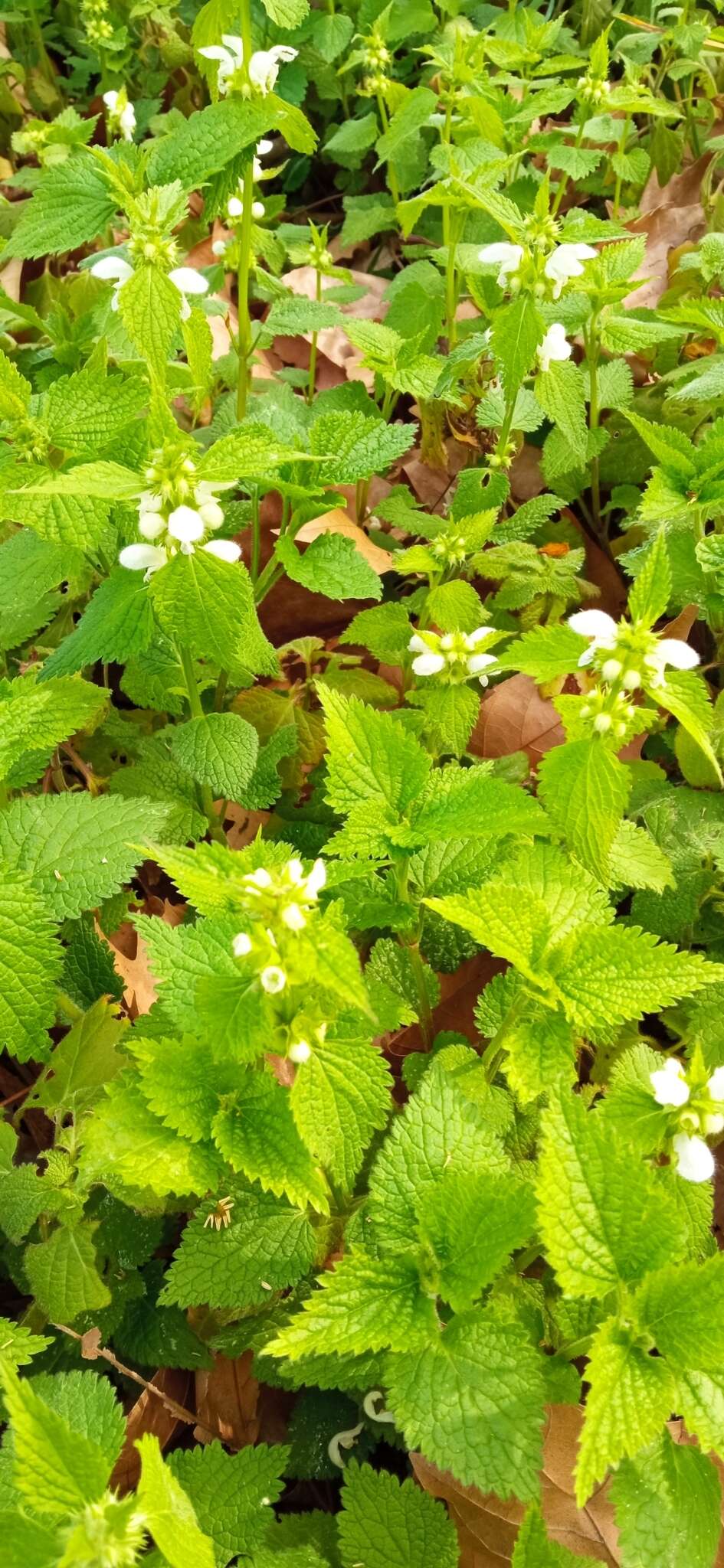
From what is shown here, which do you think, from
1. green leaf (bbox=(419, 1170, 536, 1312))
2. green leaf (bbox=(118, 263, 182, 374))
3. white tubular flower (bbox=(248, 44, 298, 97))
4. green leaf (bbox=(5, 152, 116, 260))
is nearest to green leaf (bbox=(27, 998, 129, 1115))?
green leaf (bbox=(419, 1170, 536, 1312))

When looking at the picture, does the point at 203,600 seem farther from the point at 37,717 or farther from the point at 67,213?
the point at 67,213

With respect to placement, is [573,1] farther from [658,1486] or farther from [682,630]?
[658,1486]

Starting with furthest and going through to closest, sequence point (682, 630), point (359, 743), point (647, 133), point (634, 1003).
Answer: point (647, 133) → point (682, 630) → point (359, 743) → point (634, 1003)

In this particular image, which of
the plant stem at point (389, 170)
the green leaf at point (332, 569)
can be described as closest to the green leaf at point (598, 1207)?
the green leaf at point (332, 569)

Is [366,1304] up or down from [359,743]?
down

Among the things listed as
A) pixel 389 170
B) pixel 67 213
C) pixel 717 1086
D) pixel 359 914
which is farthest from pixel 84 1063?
pixel 389 170

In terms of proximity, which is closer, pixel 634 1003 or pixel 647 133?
pixel 634 1003

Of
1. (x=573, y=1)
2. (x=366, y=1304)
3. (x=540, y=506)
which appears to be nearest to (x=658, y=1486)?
(x=366, y=1304)
